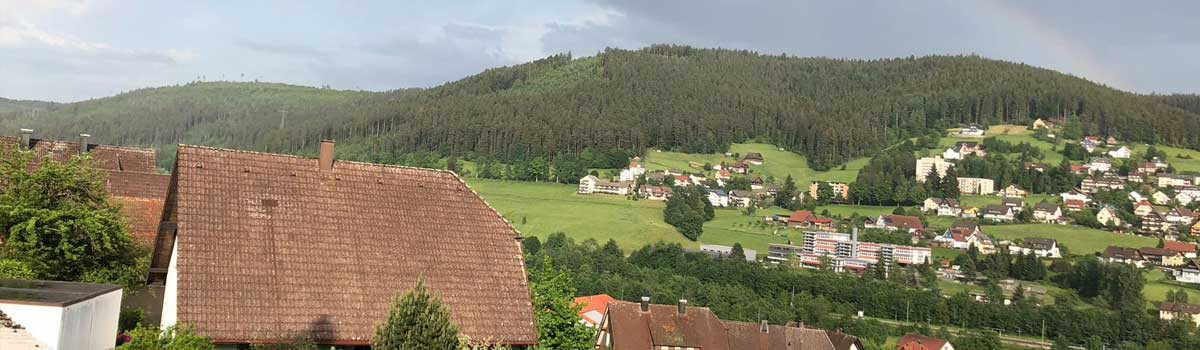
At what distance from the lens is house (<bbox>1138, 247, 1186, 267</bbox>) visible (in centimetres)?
14312

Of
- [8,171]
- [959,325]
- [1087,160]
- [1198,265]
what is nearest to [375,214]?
[8,171]

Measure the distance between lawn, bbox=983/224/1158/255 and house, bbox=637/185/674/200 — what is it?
51.9 m

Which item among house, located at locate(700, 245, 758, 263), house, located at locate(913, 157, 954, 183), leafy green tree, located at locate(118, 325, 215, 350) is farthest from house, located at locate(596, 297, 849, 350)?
house, located at locate(913, 157, 954, 183)

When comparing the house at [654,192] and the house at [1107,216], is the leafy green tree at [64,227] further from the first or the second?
the house at [1107,216]

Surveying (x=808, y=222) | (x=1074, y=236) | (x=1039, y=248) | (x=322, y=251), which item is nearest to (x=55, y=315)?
(x=322, y=251)

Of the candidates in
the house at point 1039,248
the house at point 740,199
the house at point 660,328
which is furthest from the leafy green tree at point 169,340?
the house at point 740,199

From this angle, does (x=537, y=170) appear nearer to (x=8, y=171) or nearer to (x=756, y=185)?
(x=756, y=185)

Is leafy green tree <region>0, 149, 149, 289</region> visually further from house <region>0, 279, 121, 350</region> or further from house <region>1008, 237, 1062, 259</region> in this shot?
house <region>1008, 237, 1062, 259</region>

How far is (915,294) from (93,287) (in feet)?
369

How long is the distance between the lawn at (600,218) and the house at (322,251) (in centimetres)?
11062

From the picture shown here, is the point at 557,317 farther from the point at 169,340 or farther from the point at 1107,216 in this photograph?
the point at 1107,216

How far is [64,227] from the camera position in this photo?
22.8m

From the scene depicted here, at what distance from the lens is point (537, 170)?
179m

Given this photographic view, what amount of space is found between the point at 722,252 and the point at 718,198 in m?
37.2
